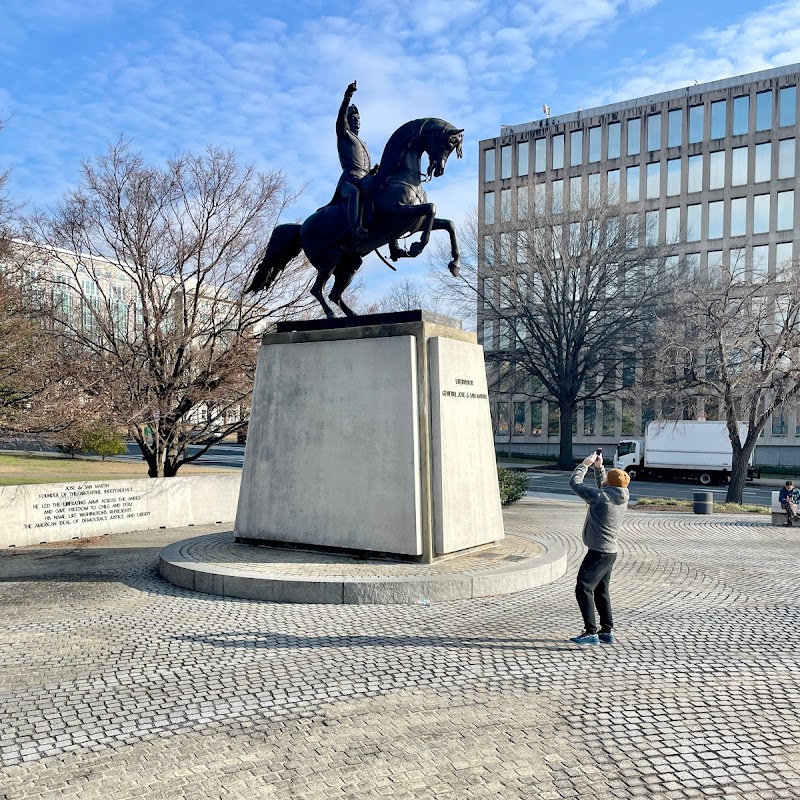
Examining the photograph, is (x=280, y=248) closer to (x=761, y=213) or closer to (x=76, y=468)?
(x=76, y=468)

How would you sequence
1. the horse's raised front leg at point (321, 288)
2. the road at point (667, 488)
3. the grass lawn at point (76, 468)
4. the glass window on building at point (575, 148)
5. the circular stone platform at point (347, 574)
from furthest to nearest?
the glass window on building at point (575, 148), the road at point (667, 488), the grass lawn at point (76, 468), the horse's raised front leg at point (321, 288), the circular stone platform at point (347, 574)

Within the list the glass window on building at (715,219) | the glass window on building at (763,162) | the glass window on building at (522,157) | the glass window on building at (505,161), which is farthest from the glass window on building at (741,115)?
the glass window on building at (505,161)

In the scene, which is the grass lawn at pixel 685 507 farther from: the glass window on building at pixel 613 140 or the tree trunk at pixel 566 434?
the glass window on building at pixel 613 140

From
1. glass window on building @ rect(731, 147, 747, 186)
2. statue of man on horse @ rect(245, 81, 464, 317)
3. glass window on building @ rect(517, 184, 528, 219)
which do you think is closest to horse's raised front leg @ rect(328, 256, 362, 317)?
statue of man on horse @ rect(245, 81, 464, 317)

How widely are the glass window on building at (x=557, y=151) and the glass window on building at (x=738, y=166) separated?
12858 mm

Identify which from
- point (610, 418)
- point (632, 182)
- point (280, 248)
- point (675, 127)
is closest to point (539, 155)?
point (632, 182)

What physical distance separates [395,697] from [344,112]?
871 cm

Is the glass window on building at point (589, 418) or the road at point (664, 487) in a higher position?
the glass window on building at point (589, 418)

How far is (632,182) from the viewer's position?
57562mm

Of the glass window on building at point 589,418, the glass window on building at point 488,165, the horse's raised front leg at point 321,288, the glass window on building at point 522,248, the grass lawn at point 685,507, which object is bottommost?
the grass lawn at point 685,507

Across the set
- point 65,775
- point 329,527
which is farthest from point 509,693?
point 329,527

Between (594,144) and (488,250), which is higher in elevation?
(594,144)

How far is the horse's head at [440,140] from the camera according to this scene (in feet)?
33.4

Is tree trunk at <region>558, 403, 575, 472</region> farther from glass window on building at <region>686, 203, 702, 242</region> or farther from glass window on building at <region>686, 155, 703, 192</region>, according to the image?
glass window on building at <region>686, 155, 703, 192</region>
